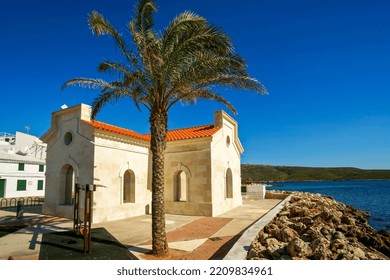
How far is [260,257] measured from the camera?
7828 millimetres

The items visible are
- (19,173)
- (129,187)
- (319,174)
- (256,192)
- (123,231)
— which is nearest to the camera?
(123,231)

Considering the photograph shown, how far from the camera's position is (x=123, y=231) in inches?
462

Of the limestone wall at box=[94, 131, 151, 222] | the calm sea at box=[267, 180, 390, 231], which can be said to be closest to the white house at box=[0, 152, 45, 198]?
the limestone wall at box=[94, 131, 151, 222]

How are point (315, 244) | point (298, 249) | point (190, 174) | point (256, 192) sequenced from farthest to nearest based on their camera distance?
point (256, 192), point (190, 174), point (315, 244), point (298, 249)

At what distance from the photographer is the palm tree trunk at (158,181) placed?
8312 millimetres

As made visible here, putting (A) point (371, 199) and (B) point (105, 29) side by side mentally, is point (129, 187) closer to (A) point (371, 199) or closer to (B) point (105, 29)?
(B) point (105, 29)

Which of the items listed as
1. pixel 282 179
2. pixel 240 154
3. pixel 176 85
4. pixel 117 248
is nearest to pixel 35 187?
pixel 240 154

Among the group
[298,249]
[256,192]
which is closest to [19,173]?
[256,192]

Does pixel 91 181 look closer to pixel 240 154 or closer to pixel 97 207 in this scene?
pixel 97 207

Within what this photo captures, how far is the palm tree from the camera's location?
817 cm

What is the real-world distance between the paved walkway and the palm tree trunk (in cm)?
77

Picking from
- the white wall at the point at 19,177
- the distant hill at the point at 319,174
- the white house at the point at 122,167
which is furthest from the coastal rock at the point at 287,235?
the distant hill at the point at 319,174

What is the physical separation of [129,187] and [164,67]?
10600 mm

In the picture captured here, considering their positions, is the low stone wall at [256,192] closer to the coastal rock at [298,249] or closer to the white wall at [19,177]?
the coastal rock at [298,249]
